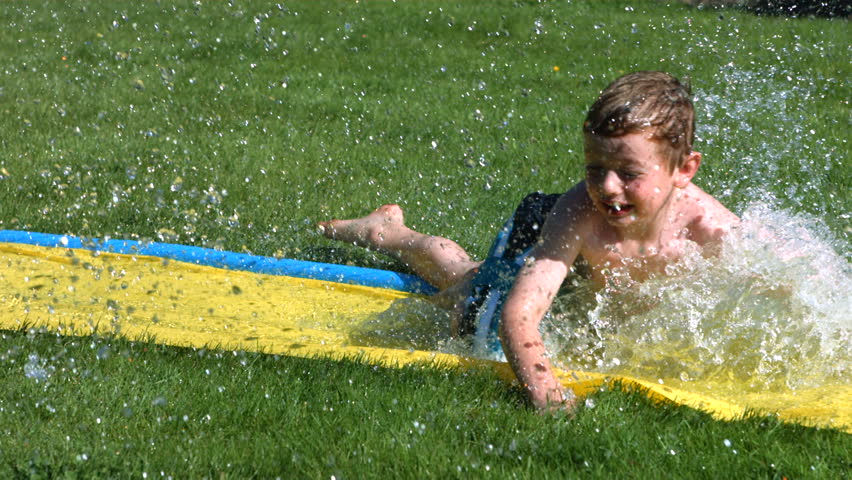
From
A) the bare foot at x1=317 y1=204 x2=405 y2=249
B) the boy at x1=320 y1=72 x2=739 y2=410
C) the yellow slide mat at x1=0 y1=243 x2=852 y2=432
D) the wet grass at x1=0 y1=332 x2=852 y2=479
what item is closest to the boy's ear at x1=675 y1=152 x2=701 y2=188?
the boy at x1=320 y1=72 x2=739 y2=410

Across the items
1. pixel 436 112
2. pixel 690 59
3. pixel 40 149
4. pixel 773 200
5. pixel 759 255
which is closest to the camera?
pixel 759 255

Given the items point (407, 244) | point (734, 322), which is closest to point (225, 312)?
point (407, 244)

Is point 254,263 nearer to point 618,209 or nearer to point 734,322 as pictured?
point 618,209

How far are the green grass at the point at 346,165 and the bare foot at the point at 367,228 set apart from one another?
11 cm

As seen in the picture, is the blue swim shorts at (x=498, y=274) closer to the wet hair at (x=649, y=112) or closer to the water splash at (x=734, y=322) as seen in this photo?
the water splash at (x=734, y=322)

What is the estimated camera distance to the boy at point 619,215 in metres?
2.98

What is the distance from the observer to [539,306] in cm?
305

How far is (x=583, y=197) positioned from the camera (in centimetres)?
334

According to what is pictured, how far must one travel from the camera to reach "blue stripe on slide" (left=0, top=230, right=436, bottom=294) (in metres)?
4.25

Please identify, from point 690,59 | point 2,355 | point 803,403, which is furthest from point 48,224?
point 690,59

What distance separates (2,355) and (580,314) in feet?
6.24

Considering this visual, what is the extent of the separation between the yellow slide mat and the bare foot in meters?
0.46

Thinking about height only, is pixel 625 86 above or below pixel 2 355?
above

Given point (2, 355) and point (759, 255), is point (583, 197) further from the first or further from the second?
point (2, 355)
